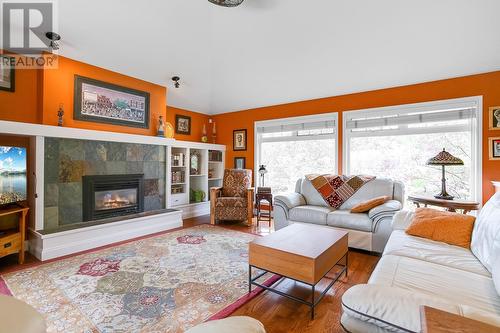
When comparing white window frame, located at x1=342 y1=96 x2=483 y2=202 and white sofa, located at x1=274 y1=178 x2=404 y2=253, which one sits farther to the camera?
white window frame, located at x1=342 y1=96 x2=483 y2=202

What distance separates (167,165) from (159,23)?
2244mm

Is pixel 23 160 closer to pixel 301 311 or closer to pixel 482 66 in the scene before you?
pixel 301 311

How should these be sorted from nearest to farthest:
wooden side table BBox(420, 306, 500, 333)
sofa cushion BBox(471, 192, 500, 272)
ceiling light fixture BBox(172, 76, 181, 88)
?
1. wooden side table BBox(420, 306, 500, 333)
2. sofa cushion BBox(471, 192, 500, 272)
3. ceiling light fixture BBox(172, 76, 181, 88)

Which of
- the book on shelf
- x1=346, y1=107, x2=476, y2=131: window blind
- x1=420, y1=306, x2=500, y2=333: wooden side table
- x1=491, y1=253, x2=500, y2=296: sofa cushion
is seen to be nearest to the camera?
x1=420, y1=306, x2=500, y2=333: wooden side table

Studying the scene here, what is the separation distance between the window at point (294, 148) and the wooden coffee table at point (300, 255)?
7.65ft

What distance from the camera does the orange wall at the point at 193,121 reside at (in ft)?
16.8

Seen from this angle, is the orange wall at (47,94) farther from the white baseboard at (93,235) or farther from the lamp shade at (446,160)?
the lamp shade at (446,160)

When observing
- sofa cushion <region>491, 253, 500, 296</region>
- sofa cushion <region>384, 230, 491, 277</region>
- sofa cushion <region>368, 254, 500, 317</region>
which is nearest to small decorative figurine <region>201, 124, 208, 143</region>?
sofa cushion <region>384, 230, 491, 277</region>

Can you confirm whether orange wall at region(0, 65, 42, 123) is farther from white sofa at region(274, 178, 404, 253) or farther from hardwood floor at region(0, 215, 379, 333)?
white sofa at region(274, 178, 404, 253)

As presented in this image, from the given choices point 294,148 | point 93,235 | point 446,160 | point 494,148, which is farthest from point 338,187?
point 93,235

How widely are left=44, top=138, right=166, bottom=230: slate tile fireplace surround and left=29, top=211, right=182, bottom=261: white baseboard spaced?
26 centimetres

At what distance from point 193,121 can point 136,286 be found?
4031 millimetres

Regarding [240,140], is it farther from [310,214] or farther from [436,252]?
[436,252]

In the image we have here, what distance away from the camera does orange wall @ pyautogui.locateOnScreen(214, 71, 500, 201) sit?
9.93 feet
